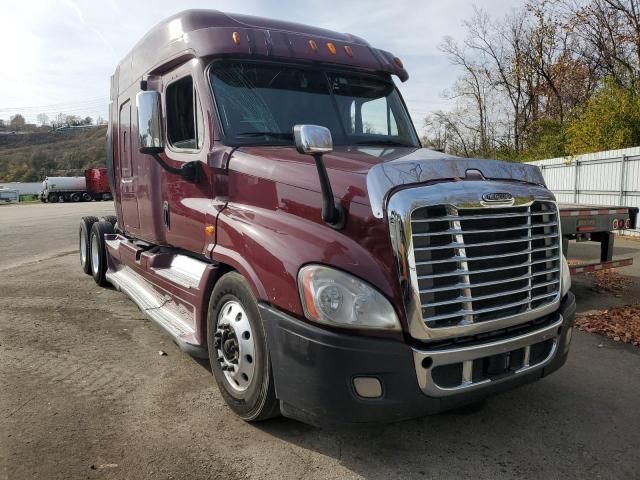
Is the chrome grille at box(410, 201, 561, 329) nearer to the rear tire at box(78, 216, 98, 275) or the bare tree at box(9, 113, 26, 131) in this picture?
the rear tire at box(78, 216, 98, 275)

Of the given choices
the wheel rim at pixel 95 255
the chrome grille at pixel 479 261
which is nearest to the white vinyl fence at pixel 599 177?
the chrome grille at pixel 479 261

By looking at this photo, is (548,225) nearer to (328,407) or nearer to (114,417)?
(328,407)

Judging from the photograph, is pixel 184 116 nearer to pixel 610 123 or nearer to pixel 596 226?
pixel 596 226

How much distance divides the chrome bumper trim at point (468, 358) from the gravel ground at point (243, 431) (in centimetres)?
50

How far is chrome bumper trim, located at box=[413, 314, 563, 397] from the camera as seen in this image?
8.86ft

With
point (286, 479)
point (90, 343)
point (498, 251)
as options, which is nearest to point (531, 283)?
point (498, 251)

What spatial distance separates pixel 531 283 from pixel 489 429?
3.29 feet

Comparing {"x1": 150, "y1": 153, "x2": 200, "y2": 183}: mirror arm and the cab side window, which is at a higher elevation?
the cab side window

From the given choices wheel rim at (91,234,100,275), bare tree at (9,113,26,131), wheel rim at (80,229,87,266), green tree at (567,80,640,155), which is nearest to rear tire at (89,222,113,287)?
wheel rim at (91,234,100,275)

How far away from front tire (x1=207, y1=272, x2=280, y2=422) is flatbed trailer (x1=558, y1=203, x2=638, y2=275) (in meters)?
4.35

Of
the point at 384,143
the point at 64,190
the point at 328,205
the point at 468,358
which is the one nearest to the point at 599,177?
the point at 384,143

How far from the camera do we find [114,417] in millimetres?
3551

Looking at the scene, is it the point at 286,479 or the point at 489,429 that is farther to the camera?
the point at 489,429

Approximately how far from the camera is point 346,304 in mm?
2678
